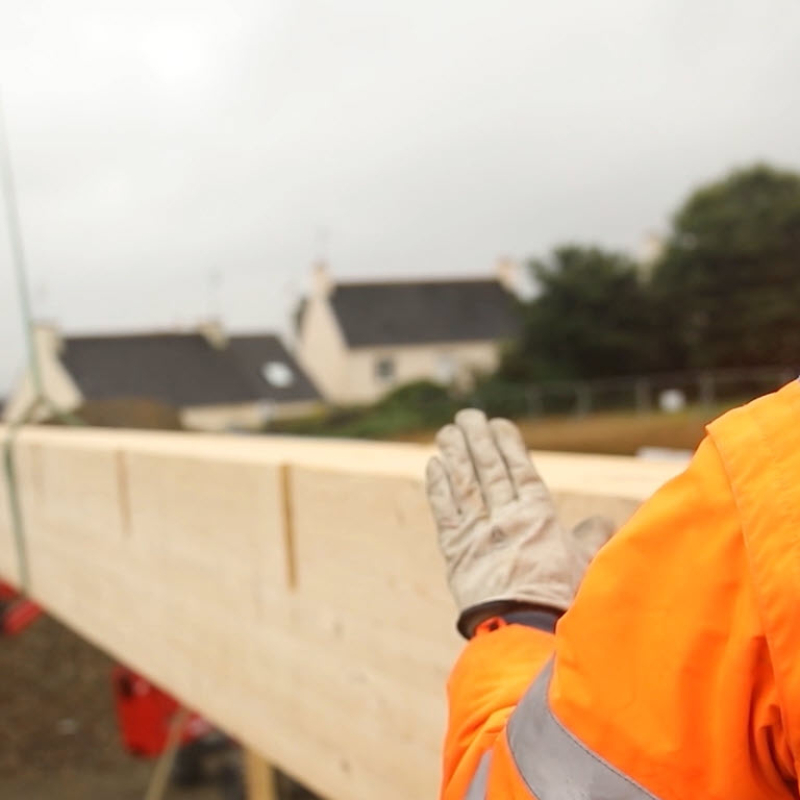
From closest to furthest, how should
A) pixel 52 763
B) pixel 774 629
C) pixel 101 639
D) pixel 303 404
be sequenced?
1. pixel 774 629
2. pixel 101 639
3. pixel 52 763
4. pixel 303 404

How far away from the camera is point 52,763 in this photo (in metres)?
7.46

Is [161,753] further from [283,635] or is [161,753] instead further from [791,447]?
[791,447]

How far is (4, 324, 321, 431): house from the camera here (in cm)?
2548

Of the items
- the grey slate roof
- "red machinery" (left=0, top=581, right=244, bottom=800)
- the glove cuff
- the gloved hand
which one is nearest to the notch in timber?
the gloved hand

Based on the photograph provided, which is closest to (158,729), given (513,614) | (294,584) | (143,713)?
(143,713)

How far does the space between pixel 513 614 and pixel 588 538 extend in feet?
0.65

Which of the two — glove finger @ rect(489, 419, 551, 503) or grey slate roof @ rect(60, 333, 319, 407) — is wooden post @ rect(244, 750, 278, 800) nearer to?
glove finger @ rect(489, 419, 551, 503)

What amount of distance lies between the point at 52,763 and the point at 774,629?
25.1 feet

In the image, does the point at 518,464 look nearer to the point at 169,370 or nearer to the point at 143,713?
the point at 143,713

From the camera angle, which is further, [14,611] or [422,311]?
[422,311]

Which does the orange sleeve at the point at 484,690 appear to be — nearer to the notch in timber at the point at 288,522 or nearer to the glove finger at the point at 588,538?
the glove finger at the point at 588,538

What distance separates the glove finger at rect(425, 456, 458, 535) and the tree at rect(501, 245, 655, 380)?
23037mm

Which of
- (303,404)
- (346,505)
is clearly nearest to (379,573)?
(346,505)

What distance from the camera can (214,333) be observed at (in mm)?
29406
